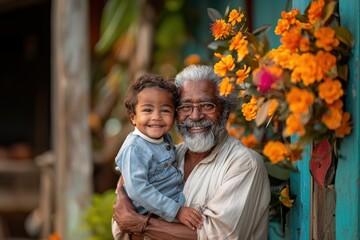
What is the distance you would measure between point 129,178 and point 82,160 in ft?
11.6

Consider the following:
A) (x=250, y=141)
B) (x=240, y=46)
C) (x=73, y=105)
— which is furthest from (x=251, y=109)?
(x=73, y=105)

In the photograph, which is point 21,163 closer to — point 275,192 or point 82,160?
point 82,160

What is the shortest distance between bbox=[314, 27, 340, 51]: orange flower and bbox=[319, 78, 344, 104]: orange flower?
136 mm

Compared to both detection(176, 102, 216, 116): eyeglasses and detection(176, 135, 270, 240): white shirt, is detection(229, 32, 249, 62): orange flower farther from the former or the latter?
detection(176, 135, 270, 240): white shirt

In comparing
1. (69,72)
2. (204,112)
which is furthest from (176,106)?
(69,72)

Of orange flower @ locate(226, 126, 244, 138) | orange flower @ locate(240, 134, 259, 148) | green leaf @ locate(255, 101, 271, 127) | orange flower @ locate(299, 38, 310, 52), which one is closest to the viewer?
orange flower @ locate(299, 38, 310, 52)

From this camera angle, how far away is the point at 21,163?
36.1ft

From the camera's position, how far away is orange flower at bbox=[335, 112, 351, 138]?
3.19 meters

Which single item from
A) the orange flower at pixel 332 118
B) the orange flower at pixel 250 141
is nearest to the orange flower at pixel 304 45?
the orange flower at pixel 332 118

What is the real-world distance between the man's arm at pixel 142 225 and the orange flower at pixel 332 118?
98cm

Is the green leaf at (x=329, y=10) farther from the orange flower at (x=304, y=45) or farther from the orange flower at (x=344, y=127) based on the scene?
the orange flower at (x=344, y=127)

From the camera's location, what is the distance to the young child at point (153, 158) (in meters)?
3.84

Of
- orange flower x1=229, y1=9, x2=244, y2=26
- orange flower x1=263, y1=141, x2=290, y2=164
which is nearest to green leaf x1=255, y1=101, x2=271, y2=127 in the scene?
orange flower x1=263, y1=141, x2=290, y2=164

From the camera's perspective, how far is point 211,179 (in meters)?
3.96
